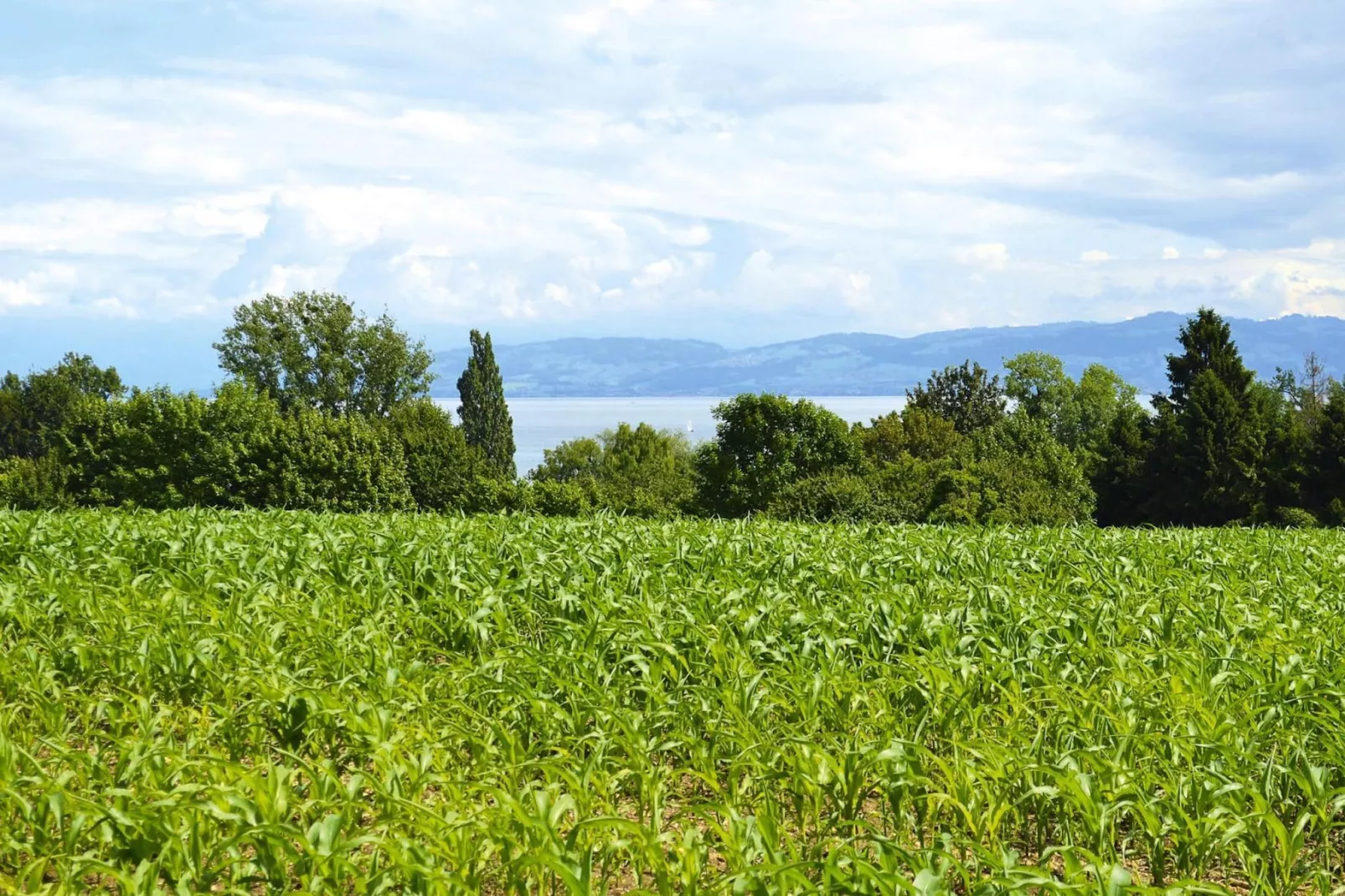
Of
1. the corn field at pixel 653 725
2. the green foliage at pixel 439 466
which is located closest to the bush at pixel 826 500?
the green foliage at pixel 439 466

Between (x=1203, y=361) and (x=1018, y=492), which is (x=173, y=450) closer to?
(x=1018, y=492)

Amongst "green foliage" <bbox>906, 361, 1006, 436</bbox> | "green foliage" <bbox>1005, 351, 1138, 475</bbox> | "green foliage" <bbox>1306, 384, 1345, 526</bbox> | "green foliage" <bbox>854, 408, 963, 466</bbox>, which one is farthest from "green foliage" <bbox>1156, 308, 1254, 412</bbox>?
"green foliage" <bbox>906, 361, 1006, 436</bbox>

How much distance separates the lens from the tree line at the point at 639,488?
37.2 meters

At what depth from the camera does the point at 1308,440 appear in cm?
4606

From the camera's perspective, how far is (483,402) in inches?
2638

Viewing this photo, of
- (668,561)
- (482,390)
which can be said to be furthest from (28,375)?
(668,561)

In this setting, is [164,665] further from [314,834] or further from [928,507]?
[928,507]

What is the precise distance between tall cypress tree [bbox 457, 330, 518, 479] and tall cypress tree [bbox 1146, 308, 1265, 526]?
3557 cm

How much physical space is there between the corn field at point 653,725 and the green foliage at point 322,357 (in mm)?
59444

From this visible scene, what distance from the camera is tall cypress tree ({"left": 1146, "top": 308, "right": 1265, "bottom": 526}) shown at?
4697cm

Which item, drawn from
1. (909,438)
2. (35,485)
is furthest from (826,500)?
(35,485)

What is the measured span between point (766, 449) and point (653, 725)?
38.9 meters

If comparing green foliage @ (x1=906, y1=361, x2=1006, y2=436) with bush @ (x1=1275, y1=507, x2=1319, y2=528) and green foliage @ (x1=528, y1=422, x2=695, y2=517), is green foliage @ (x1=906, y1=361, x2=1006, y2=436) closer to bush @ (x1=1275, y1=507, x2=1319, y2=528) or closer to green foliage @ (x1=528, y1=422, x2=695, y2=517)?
green foliage @ (x1=528, y1=422, x2=695, y2=517)

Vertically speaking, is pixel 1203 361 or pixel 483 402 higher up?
pixel 1203 361
